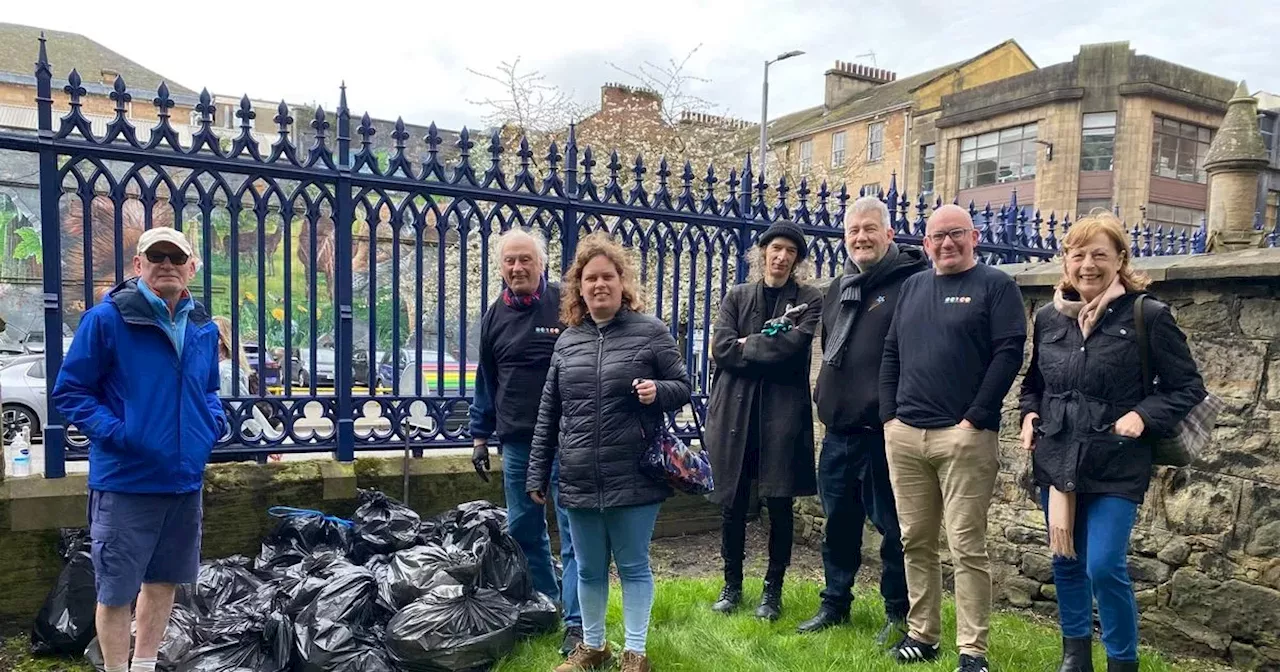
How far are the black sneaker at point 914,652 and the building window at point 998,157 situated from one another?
30.7 meters

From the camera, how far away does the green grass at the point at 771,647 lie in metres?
3.51

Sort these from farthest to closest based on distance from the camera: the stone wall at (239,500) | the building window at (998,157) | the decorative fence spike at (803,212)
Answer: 1. the building window at (998,157)
2. the decorative fence spike at (803,212)
3. the stone wall at (239,500)

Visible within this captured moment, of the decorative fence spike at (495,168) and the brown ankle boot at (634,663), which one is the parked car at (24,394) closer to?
the decorative fence spike at (495,168)

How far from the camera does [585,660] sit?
343 cm

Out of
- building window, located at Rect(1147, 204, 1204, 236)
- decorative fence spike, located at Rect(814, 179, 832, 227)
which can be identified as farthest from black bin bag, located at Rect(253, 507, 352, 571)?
building window, located at Rect(1147, 204, 1204, 236)

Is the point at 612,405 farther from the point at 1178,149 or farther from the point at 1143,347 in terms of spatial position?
the point at 1178,149

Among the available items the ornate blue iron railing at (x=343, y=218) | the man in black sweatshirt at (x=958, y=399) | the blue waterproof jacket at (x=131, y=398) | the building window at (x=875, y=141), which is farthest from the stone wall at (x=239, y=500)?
the building window at (x=875, y=141)

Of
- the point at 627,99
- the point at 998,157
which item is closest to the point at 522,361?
the point at 627,99

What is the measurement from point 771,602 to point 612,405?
1658 millimetres

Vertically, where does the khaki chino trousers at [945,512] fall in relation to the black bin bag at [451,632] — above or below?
above

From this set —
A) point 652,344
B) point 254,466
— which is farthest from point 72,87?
point 652,344

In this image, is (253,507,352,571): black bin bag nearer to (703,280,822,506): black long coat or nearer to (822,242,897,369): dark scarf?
(703,280,822,506): black long coat

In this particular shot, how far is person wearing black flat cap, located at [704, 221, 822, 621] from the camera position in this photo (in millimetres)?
4051

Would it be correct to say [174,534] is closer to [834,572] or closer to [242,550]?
[242,550]
